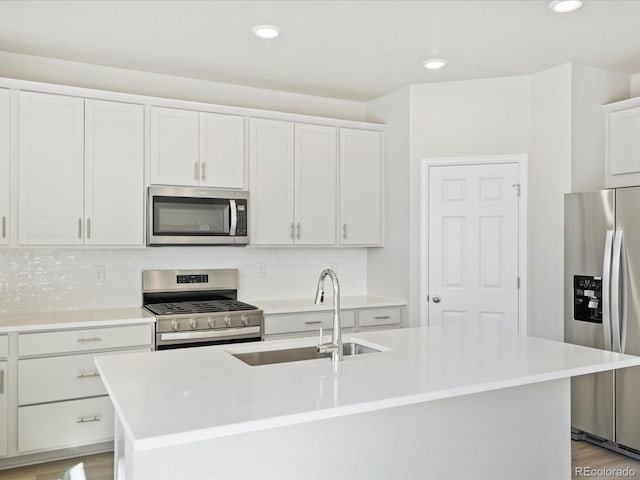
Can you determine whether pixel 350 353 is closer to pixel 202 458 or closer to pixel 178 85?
pixel 202 458

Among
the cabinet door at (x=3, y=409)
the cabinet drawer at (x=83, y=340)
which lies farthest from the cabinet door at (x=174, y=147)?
the cabinet door at (x=3, y=409)

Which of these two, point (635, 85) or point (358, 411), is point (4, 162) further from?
point (635, 85)

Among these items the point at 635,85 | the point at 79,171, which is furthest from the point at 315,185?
the point at 635,85

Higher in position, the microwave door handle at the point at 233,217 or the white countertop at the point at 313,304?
the microwave door handle at the point at 233,217

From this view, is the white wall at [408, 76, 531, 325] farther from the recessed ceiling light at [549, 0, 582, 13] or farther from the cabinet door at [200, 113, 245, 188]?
the cabinet door at [200, 113, 245, 188]

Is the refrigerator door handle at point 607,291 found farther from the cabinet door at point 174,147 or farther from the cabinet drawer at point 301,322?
the cabinet door at point 174,147

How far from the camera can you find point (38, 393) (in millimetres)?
3211

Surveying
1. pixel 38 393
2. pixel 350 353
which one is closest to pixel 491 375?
pixel 350 353

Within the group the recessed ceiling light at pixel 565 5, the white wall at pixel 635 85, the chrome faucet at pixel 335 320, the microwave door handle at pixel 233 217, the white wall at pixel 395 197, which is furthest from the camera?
the white wall at pixel 395 197

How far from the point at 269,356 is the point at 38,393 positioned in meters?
1.63

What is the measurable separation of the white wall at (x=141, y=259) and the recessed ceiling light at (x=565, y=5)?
87.2 inches

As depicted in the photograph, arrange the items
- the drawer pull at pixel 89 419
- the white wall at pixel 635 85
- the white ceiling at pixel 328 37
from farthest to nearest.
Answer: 1. the white wall at pixel 635 85
2. the drawer pull at pixel 89 419
3. the white ceiling at pixel 328 37

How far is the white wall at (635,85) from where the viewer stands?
160 inches

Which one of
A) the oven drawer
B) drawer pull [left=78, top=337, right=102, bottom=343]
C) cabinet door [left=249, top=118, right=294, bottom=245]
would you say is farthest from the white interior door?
the oven drawer
